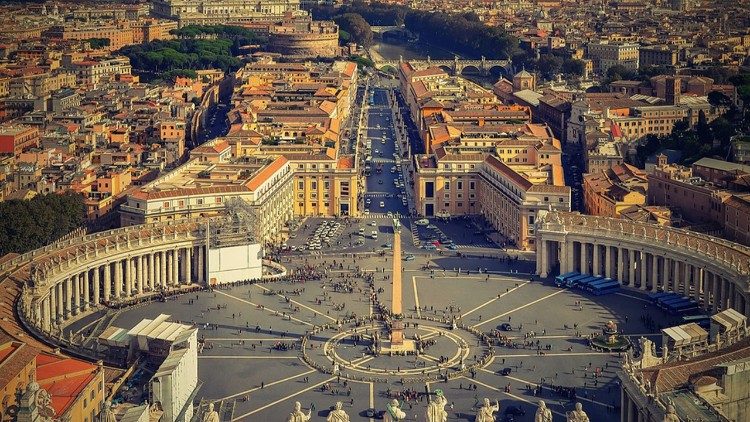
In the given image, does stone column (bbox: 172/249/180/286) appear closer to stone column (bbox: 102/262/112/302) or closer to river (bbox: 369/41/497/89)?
stone column (bbox: 102/262/112/302)

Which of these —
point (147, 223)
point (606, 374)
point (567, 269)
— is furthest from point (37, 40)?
point (606, 374)

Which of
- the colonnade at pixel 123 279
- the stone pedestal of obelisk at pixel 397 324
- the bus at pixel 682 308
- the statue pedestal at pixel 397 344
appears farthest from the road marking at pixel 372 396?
the bus at pixel 682 308

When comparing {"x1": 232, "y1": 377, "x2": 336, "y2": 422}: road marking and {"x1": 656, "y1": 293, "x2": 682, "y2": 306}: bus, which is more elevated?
{"x1": 656, "y1": 293, "x2": 682, "y2": 306}: bus

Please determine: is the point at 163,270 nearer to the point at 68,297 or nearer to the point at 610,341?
the point at 68,297

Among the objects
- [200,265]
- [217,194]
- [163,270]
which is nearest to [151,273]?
[163,270]

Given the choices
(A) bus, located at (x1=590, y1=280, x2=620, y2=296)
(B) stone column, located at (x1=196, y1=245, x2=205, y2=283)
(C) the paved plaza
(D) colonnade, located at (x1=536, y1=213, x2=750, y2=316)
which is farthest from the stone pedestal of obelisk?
(D) colonnade, located at (x1=536, y1=213, x2=750, y2=316)

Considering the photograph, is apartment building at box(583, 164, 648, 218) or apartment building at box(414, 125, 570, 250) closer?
apartment building at box(414, 125, 570, 250)

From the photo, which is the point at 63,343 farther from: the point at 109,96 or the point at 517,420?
the point at 109,96
